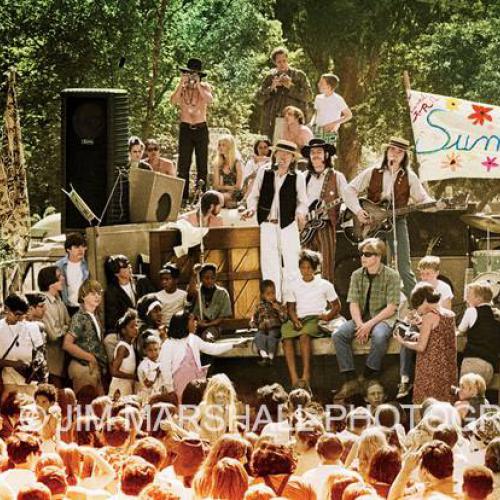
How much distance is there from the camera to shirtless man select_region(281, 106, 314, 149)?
1648 centimetres

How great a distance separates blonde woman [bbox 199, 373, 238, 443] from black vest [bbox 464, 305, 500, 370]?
258 cm

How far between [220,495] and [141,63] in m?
17.7

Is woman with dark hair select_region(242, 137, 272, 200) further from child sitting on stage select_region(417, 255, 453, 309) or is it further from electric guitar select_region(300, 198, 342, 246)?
child sitting on stage select_region(417, 255, 453, 309)

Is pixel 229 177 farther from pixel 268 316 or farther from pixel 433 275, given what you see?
pixel 433 275

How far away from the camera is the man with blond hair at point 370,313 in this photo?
13.4 metres

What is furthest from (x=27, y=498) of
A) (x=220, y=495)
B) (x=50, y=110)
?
(x=50, y=110)

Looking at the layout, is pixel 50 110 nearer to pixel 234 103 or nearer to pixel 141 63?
pixel 141 63

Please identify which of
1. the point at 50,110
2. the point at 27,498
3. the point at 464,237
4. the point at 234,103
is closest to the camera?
the point at 27,498

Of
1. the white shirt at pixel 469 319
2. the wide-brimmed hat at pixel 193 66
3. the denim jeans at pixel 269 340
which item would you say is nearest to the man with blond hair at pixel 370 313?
the white shirt at pixel 469 319

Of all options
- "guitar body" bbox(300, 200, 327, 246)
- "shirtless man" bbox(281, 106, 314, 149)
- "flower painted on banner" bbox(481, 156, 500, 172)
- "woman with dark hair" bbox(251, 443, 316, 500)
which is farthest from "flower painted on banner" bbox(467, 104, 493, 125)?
"woman with dark hair" bbox(251, 443, 316, 500)

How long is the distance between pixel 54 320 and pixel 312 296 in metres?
2.06

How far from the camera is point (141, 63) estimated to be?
25.8 metres

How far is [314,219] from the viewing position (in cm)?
1465

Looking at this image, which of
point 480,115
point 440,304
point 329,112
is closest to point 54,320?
point 440,304
